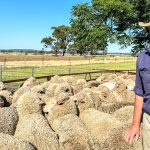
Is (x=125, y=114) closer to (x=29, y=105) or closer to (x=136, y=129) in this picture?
(x=29, y=105)

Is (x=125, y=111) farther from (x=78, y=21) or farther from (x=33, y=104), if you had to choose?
(x=78, y=21)

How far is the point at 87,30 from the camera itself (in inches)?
1433

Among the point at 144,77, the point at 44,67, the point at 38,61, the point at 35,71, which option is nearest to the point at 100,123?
the point at 144,77

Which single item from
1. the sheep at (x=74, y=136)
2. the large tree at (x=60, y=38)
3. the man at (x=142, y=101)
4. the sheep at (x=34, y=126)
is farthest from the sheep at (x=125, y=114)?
the large tree at (x=60, y=38)

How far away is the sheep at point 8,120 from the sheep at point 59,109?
0.78 metres

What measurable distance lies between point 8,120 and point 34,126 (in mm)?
679

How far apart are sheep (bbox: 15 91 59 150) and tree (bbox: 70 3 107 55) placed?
27748 millimetres

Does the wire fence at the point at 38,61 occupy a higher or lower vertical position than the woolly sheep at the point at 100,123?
lower

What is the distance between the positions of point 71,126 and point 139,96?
2813mm

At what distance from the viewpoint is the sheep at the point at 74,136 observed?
6.56 meters

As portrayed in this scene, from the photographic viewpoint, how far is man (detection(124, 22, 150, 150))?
425 centimetres

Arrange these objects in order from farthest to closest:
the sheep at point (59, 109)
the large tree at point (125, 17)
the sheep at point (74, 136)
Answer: the large tree at point (125, 17) → the sheep at point (59, 109) → the sheep at point (74, 136)

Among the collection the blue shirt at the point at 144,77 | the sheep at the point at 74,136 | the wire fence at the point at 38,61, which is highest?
the blue shirt at the point at 144,77

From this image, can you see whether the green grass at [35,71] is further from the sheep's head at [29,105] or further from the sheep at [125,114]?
the sheep's head at [29,105]
